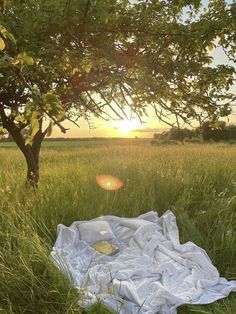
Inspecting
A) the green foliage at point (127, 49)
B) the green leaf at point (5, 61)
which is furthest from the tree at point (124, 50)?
the green leaf at point (5, 61)

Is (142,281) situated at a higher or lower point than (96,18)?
lower

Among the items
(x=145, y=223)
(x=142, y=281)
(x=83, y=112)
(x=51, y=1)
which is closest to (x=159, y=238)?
(x=145, y=223)

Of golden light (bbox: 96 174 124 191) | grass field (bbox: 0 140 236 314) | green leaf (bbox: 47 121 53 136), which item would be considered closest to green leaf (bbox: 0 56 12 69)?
green leaf (bbox: 47 121 53 136)

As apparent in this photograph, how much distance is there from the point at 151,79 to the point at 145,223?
191cm

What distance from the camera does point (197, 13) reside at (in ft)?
26.0

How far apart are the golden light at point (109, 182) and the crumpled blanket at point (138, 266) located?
981mm

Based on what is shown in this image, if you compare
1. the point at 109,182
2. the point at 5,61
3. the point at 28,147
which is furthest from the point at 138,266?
the point at 28,147

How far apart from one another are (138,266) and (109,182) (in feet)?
8.93

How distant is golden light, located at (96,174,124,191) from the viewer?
23.3 ft

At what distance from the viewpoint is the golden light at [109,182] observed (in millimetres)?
7112

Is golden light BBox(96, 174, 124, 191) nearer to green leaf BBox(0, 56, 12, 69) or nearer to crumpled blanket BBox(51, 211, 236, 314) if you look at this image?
crumpled blanket BBox(51, 211, 236, 314)

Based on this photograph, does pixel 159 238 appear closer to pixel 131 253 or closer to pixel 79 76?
pixel 131 253

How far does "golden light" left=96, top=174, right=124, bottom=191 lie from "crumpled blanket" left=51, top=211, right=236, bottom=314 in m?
0.98

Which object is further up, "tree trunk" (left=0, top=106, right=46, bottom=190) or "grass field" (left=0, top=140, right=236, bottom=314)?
"tree trunk" (left=0, top=106, right=46, bottom=190)
